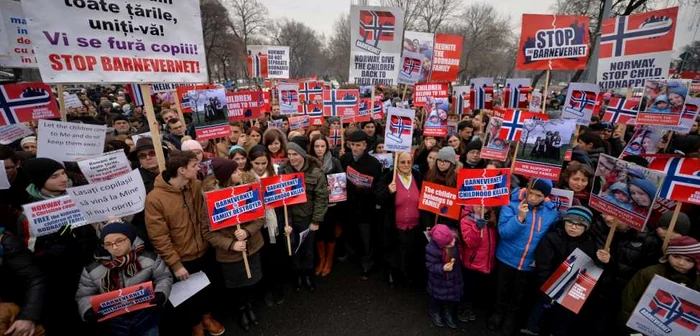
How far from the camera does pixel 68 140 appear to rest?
11.5 feet

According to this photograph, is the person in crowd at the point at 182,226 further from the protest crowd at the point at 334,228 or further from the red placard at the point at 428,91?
the red placard at the point at 428,91

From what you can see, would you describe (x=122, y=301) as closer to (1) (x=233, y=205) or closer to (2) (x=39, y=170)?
(1) (x=233, y=205)

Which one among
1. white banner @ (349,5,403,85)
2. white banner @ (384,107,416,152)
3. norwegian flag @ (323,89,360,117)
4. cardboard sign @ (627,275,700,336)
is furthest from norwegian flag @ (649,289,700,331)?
norwegian flag @ (323,89,360,117)

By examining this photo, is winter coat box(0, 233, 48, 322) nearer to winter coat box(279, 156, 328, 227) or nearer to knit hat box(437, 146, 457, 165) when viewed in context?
winter coat box(279, 156, 328, 227)

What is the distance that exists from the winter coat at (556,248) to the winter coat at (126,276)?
3786 millimetres

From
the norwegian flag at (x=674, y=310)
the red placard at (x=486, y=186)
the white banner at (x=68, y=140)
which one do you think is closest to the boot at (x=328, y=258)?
the red placard at (x=486, y=186)

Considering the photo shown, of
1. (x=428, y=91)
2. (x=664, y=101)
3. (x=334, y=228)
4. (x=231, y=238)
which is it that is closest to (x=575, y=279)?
(x=334, y=228)

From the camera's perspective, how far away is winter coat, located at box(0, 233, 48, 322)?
2479mm

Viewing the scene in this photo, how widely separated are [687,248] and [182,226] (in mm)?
4596

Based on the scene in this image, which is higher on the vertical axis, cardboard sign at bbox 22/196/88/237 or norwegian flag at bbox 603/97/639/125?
norwegian flag at bbox 603/97/639/125

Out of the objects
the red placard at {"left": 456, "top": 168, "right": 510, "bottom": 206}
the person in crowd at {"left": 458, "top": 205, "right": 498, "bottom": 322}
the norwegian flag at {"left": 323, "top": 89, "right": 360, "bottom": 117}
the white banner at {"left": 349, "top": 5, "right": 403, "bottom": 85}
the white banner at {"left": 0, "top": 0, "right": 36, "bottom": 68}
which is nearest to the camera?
the red placard at {"left": 456, "top": 168, "right": 510, "bottom": 206}

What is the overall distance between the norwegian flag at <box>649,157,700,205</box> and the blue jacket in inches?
37.1

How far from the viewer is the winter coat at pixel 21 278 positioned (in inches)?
97.6

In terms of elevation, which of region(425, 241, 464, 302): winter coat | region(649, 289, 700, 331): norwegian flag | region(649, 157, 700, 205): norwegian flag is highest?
region(649, 157, 700, 205): norwegian flag
